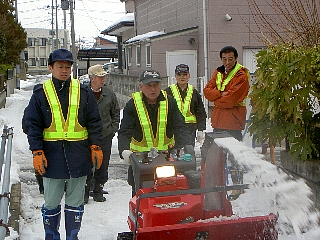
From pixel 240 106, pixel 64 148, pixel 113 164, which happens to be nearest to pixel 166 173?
pixel 64 148

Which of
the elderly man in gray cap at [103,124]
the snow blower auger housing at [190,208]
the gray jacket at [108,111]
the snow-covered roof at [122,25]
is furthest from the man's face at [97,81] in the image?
the snow-covered roof at [122,25]

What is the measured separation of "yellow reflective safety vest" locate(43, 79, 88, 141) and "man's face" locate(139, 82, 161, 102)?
0.66m

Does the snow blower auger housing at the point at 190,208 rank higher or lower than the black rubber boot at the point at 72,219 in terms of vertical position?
higher

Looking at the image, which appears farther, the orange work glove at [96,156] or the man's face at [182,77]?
the man's face at [182,77]

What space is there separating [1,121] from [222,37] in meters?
7.61

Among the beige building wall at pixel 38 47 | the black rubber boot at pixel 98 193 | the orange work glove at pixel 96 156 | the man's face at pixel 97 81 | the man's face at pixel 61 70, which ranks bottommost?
the black rubber boot at pixel 98 193

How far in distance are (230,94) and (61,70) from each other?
2.39m

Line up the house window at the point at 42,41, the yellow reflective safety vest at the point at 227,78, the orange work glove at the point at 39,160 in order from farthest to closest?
the house window at the point at 42,41 < the yellow reflective safety vest at the point at 227,78 < the orange work glove at the point at 39,160

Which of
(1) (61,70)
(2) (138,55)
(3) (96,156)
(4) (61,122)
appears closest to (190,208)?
(3) (96,156)

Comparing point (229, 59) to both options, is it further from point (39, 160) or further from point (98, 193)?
point (39, 160)

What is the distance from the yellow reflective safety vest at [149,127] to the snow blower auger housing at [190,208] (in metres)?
0.67

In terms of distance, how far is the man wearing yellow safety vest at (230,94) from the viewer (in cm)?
628

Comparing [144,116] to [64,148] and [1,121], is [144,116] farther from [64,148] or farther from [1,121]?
[1,121]

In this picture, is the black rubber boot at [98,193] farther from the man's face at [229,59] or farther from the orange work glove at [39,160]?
the orange work glove at [39,160]
